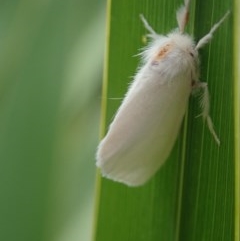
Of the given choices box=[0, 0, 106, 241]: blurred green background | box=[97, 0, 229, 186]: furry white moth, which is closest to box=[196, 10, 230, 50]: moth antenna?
box=[97, 0, 229, 186]: furry white moth

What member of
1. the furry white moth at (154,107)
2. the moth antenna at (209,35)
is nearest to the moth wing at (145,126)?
the furry white moth at (154,107)

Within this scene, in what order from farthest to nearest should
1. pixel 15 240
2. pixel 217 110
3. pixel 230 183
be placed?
pixel 15 240 < pixel 217 110 < pixel 230 183

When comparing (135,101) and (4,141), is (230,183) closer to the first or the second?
(135,101)

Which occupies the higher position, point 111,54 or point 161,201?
point 111,54

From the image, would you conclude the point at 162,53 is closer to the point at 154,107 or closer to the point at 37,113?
the point at 154,107

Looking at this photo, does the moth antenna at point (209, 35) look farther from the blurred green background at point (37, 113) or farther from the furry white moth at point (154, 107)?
the blurred green background at point (37, 113)

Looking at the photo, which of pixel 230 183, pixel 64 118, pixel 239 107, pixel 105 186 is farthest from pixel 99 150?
pixel 239 107
